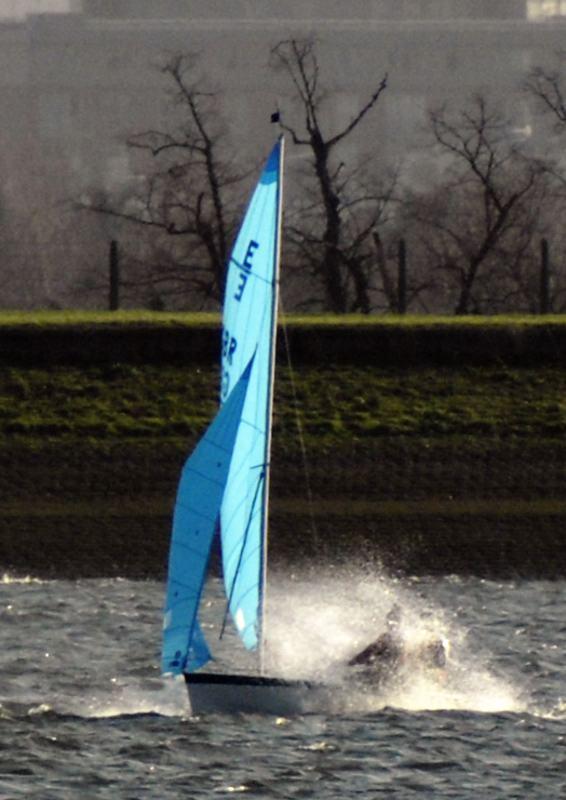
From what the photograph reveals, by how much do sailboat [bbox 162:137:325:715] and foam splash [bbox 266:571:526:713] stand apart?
80cm

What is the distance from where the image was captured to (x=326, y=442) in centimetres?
2802

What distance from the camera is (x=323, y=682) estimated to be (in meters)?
16.8

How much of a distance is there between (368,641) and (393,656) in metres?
2.30

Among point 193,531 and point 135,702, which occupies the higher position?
point 193,531

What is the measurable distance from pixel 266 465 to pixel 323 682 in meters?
1.37

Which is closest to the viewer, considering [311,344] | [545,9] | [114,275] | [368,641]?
[368,641]

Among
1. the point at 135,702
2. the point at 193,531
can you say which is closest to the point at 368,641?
the point at 135,702

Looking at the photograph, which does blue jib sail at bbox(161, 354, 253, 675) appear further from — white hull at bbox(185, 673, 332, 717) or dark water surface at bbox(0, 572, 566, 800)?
dark water surface at bbox(0, 572, 566, 800)

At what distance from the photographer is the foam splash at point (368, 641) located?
17.3 m

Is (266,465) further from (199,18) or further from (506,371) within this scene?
(199,18)

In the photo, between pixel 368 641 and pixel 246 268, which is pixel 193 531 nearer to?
pixel 246 268

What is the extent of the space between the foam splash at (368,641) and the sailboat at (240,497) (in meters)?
0.80

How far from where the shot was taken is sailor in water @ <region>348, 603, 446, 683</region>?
17484 mm

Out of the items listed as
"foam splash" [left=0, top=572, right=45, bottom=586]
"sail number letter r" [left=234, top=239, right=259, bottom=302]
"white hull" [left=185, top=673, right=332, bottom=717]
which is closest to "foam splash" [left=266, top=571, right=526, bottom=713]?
"white hull" [left=185, top=673, right=332, bottom=717]
